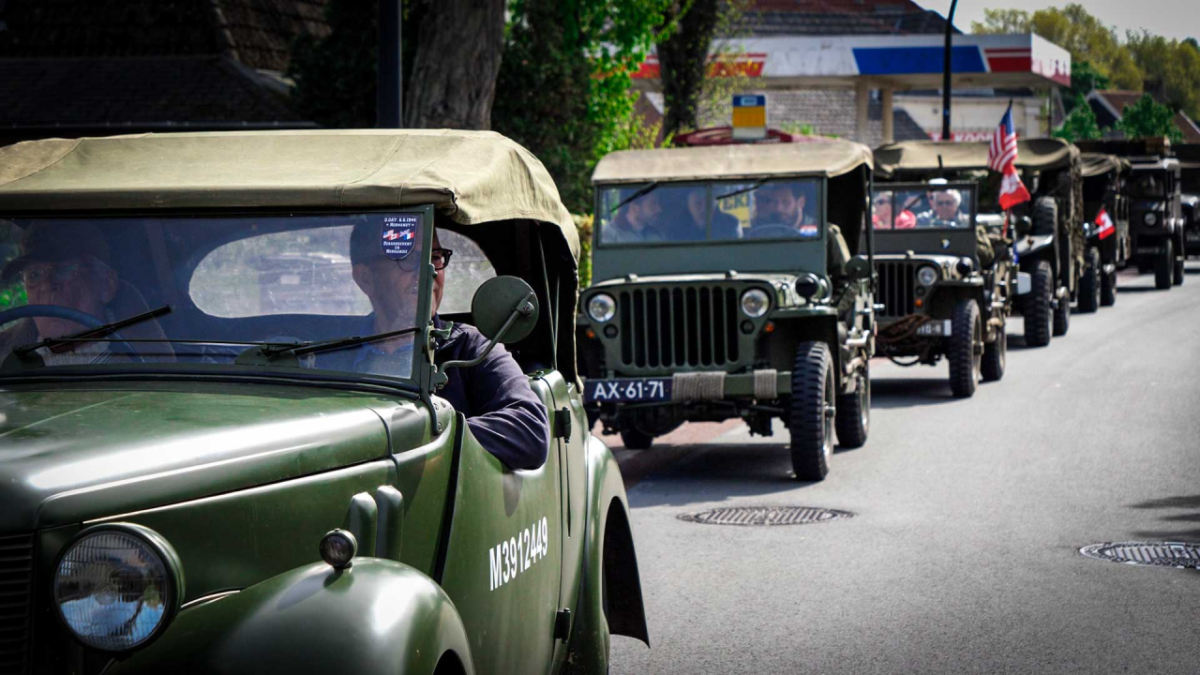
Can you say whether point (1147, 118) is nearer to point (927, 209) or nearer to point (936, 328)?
point (927, 209)

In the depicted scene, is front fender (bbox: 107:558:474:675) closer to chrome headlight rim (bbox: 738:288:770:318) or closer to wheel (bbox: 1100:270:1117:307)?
chrome headlight rim (bbox: 738:288:770:318)

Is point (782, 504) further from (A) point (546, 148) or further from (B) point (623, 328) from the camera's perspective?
(A) point (546, 148)

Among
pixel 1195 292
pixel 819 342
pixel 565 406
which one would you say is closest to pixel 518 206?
pixel 565 406

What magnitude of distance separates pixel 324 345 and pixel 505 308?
0.43 metres

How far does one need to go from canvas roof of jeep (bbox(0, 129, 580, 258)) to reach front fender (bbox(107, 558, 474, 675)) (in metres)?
1.04

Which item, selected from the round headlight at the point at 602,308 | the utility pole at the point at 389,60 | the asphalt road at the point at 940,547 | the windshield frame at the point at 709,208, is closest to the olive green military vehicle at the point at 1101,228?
the asphalt road at the point at 940,547

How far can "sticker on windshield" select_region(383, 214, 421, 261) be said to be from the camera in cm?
367

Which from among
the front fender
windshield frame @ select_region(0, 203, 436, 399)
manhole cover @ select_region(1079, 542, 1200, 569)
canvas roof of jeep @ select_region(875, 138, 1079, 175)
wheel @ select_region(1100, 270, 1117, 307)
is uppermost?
canvas roof of jeep @ select_region(875, 138, 1079, 175)

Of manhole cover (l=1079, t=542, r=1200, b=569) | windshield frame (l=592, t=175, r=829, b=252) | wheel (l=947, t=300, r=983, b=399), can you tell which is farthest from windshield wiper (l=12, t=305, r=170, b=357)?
wheel (l=947, t=300, r=983, b=399)

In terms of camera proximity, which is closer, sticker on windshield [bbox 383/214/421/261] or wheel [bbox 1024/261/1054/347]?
sticker on windshield [bbox 383/214/421/261]

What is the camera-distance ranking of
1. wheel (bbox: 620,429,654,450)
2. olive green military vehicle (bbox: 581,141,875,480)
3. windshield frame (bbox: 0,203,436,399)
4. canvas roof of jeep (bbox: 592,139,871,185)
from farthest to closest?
wheel (bbox: 620,429,654,450)
canvas roof of jeep (bbox: 592,139,871,185)
olive green military vehicle (bbox: 581,141,875,480)
windshield frame (bbox: 0,203,436,399)

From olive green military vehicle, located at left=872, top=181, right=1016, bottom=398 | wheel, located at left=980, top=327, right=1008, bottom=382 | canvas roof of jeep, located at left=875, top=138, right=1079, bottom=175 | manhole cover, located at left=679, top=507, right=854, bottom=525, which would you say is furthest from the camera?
canvas roof of jeep, located at left=875, top=138, right=1079, bottom=175

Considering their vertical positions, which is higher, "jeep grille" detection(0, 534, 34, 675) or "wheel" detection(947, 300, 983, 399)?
"jeep grille" detection(0, 534, 34, 675)

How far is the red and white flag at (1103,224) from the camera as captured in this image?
25188mm
